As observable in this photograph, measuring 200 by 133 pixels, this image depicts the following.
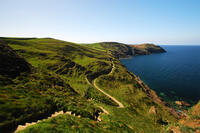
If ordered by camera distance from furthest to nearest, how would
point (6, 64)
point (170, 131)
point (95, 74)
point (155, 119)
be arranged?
point (95, 74) < point (155, 119) < point (6, 64) < point (170, 131)

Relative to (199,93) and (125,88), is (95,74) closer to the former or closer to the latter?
(125,88)

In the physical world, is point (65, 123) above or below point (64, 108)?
above

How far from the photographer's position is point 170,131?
20.8 m

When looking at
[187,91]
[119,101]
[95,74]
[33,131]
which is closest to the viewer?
[33,131]

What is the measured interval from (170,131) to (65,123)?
2229 cm

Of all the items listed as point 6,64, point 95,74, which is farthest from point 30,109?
point 95,74

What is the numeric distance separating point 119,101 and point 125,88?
21.2 metres

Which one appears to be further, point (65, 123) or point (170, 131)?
point (170, 131)

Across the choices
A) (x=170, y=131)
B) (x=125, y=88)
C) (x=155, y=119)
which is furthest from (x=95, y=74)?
(x=170, y=131)

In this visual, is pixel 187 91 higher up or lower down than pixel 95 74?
lower down

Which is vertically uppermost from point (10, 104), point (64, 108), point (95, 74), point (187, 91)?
point (10, 104)

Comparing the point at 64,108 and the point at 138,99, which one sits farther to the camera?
the point at 138,99

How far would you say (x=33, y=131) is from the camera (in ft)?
39.1

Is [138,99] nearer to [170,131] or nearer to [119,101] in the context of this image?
[119,101]
